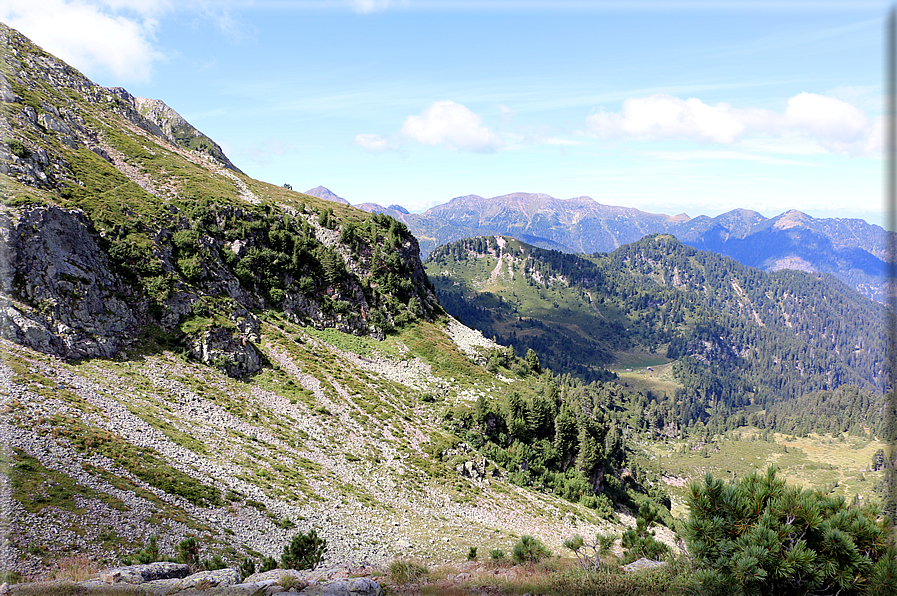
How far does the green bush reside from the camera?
10.3 metres

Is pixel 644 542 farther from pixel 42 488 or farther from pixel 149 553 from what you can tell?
pixel 42 488

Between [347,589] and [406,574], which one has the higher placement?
[347,589]

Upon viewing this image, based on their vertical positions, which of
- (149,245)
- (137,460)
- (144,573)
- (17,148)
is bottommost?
(137,460)

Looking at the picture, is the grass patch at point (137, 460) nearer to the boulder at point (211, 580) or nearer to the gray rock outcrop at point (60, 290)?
the gray rock outcrop at point (60, 290)

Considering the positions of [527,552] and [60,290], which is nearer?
[527,552]

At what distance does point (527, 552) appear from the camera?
18.6 meters

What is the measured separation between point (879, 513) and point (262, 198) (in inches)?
3741

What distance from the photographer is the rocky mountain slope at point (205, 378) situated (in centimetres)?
2508

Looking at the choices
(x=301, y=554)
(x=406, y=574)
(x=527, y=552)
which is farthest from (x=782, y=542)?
(x=301, y=554)

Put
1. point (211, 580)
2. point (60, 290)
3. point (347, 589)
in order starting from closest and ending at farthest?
point (347, 589)
point (211, 580)
point (60, 290)

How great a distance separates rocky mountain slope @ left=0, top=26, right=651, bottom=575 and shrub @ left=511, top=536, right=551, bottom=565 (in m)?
12.0

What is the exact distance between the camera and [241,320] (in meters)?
53.9

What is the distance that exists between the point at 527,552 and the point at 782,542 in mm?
10716

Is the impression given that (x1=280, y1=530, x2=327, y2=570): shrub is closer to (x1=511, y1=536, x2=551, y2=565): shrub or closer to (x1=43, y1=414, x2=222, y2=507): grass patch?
(x1=43, y1=414, x2=222, y2=507): grass patch
